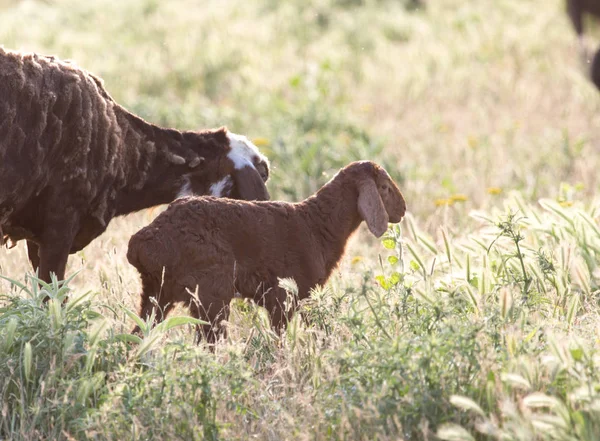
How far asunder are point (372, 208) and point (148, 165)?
5.47ft

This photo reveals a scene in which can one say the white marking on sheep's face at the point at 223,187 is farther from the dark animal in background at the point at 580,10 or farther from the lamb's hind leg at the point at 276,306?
the dark animal in background at the point at 580,10

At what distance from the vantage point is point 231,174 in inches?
249

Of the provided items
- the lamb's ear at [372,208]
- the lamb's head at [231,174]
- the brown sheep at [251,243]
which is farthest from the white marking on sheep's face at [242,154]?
the lamb's ear at [372,208]

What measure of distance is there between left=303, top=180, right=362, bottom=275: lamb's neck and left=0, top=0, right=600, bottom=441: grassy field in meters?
0.16

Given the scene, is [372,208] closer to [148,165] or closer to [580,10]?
[148,165]

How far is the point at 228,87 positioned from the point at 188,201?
31.3 ft

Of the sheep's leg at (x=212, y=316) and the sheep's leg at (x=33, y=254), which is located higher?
the sheep's leg at (x=33, y=254)

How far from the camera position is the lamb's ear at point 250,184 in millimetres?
6195

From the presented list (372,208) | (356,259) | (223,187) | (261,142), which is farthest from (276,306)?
(261,142)

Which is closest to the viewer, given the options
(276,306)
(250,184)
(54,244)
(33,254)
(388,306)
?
(388,306)

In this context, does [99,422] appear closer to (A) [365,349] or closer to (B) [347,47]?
(A) [365,349]

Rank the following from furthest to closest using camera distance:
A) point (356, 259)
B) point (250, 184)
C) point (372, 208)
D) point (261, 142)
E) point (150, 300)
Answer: point (261, 142)
point (356, 259)
point (250, 184)
point (372, 208)
point (150, 300)

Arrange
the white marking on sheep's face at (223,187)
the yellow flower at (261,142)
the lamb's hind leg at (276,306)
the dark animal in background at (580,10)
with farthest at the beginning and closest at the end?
the yellow flower at (261,142) < the dark animal in background at (580,10) < the white marking on sheep's face at (223,187) < the lamb's hind leg at (276,306)

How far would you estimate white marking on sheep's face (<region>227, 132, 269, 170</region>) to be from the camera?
20.8 ft
